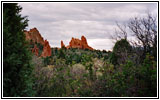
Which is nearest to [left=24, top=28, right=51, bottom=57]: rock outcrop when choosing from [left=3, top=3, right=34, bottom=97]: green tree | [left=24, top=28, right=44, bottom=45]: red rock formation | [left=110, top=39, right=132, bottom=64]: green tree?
[left=24, top=28, right=44, bottom=45]: red rock formation

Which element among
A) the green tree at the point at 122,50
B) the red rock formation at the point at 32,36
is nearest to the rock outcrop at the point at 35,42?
the red rock formation at the point at 32,36

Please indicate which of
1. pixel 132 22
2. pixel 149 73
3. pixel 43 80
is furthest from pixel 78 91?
pixel 132 22

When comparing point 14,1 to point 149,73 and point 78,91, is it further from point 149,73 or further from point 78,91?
point 149,73

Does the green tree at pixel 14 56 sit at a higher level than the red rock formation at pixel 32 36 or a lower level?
lower

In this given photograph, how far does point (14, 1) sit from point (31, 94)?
9.95ft

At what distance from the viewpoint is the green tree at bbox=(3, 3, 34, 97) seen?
5.30 metres

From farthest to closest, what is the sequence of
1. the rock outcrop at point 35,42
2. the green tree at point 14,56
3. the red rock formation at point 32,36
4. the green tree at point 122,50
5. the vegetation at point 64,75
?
the rock outcrop at point 35,42 < the green tree at point 122,50 < the red rock formation at point 32,36 < the vegetation at point 64,75 < the green tree at point 14,56

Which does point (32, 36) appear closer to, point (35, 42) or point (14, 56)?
point (35, 42)

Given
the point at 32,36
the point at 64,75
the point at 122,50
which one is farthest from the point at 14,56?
the point at 32,36

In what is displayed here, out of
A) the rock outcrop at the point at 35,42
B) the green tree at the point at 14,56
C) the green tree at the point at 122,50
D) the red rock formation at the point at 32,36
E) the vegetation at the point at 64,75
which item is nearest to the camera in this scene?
the green tree at the point at 14,56

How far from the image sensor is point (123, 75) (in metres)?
7.42

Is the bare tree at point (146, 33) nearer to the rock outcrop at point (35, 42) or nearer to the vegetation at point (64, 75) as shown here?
the vegetation at point (64, 75)

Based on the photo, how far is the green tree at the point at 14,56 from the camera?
5301mm

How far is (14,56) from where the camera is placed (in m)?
5.37
